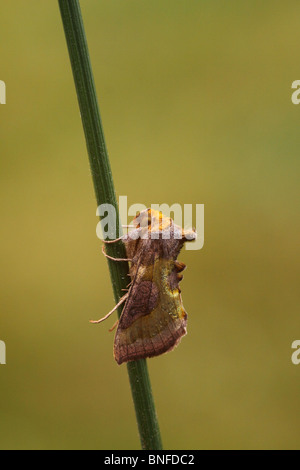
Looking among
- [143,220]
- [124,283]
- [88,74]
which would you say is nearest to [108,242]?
[124,283]

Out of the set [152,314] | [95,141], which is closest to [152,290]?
A: [152,314]

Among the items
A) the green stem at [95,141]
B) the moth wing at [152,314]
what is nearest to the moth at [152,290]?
the moth wing at [152,314]

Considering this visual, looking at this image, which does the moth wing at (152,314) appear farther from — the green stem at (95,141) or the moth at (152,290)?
the green stem at (95,141)

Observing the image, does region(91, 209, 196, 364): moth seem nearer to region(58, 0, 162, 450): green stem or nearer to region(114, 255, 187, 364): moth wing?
region(114, 255, 187, 364): moth wing

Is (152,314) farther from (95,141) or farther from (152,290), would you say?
(95,141)

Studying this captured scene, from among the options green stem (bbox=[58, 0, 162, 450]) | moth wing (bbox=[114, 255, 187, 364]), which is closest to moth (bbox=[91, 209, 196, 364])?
moth wing (bbox=[114, 255, 187, 364])

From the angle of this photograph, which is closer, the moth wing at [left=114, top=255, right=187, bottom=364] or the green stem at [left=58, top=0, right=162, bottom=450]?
the green stem at [left=58, top=0, right=162, bottom=450]
